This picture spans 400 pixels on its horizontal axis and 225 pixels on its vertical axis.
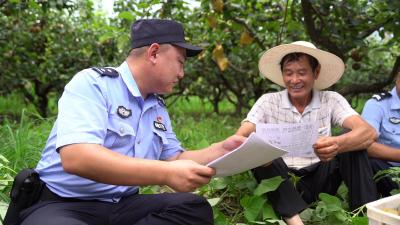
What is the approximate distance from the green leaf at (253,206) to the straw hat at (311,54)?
32.8 inches

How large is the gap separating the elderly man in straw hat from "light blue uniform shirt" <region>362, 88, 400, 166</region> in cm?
20

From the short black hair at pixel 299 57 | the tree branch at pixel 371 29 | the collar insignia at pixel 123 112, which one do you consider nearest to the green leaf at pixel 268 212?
the short black hair at pixel 299 57

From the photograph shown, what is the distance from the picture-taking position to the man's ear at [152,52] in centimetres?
211

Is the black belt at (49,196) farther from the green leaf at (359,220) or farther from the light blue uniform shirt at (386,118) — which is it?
the light blue uniform shirt at (386,118)

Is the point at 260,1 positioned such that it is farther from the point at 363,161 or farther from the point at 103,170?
the point at 103,170

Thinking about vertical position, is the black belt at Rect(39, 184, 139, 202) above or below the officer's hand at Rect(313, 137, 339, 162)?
below

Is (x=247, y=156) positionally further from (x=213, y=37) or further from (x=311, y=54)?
(x=213, y=37)

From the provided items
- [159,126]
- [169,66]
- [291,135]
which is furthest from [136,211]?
[291,135]

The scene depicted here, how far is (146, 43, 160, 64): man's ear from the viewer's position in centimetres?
211

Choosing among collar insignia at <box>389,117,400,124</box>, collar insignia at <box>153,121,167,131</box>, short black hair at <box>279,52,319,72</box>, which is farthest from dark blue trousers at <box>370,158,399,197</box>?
collar insignia at <box>153,121,167,131</box>

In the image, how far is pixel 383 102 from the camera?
9.89 feet

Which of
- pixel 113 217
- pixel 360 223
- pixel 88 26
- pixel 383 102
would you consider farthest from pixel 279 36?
pixel 88 26

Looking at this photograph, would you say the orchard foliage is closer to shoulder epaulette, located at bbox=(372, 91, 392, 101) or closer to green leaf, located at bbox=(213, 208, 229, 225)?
shoulder epaulette, located at bbox=(372, 91, 392, 101)

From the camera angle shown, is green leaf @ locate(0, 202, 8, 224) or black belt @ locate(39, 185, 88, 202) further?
green leaf @ locate(0, 202, 8, 224)
